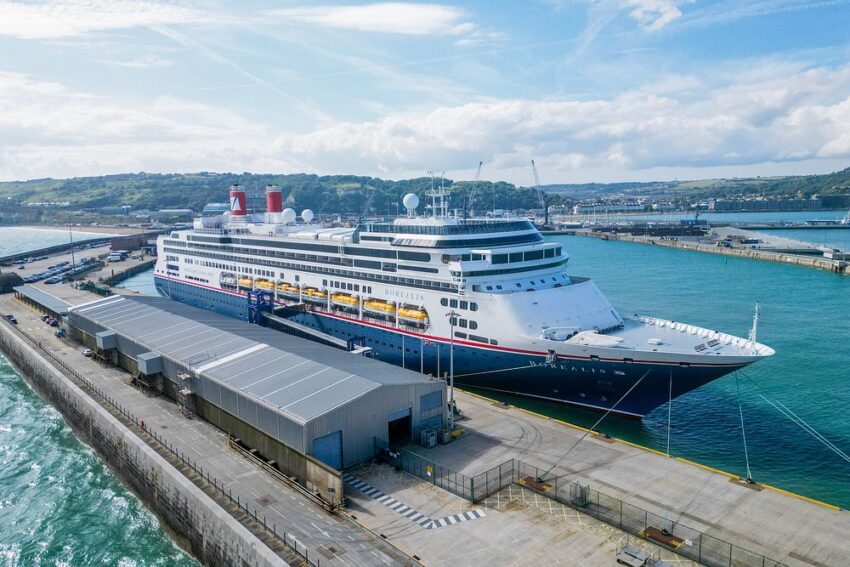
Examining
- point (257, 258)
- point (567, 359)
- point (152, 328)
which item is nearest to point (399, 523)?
point (567, 359)

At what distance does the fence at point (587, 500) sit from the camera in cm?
1627

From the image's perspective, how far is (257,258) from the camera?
166ft

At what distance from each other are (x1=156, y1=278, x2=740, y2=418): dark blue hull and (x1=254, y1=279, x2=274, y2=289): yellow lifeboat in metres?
12.2

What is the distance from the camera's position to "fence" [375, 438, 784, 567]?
640 inches

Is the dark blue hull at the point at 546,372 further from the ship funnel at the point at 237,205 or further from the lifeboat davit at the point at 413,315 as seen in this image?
the ship funnel at the point at 237,205

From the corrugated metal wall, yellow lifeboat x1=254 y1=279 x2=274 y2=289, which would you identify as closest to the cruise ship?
yellow lifeboat x1=254 y1=279 x2=274 y2=289

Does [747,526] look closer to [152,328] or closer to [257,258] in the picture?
[152,328]

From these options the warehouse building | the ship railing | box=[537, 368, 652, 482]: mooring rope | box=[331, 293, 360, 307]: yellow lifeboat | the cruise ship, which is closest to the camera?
box=[537, 368, 652, 482]: mooring rope

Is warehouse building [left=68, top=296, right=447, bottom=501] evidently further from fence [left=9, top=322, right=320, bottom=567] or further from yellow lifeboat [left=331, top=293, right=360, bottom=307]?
yellow lifeboat [left=331, top=293, right=360, bottom=307]

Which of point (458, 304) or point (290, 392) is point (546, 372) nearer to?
point (458, 304)

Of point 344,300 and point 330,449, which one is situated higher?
point 344,300

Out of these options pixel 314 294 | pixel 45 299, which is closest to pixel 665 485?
pixel 314 294

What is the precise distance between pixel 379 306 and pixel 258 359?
11623 mm

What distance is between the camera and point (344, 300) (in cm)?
4131
